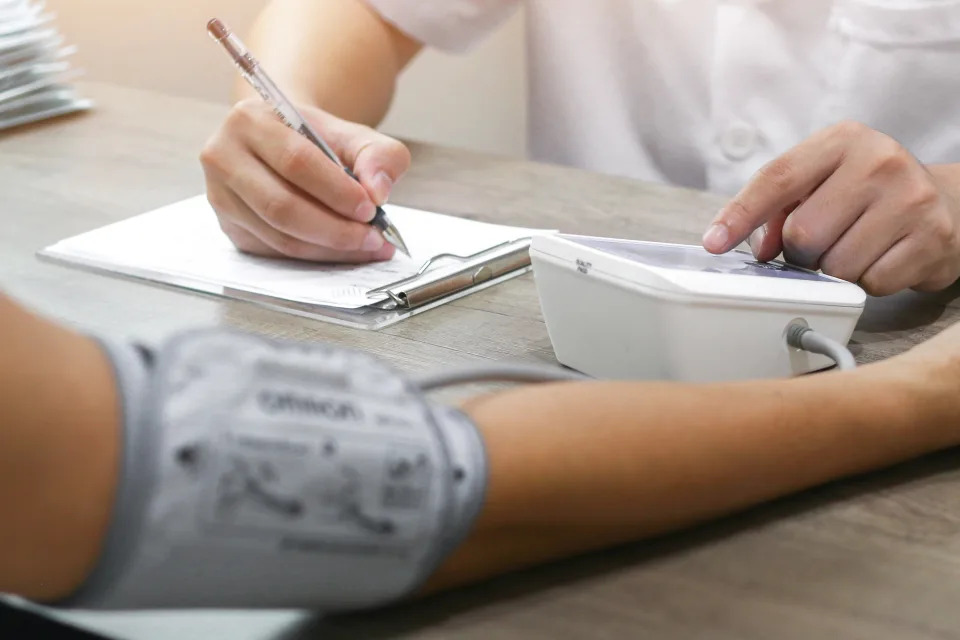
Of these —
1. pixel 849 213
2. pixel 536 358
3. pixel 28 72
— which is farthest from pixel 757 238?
pixel 28 72

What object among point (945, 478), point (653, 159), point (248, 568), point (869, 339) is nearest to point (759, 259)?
point (869, 339)

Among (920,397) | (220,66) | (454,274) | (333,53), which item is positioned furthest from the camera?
(220,66)

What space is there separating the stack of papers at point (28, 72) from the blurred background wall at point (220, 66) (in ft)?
1.84

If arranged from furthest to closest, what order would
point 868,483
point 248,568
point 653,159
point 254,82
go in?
point 653,159, point 254,82, point 868,483, point 248,568

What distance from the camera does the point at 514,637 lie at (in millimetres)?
413

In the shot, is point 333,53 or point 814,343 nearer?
point 814,343

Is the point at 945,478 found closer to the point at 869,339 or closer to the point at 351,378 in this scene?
the point at 869,339

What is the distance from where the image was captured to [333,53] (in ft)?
3.86

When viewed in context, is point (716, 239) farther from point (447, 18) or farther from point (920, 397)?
point (447, 18)

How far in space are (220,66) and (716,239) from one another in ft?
4.71

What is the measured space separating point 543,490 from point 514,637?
0.18ft

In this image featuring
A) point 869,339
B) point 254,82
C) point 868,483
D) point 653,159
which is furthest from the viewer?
point 653,159

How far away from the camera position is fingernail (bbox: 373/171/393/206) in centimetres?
83

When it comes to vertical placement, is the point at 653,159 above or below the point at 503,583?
below
